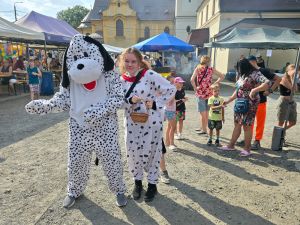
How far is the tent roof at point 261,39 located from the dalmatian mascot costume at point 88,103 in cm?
776

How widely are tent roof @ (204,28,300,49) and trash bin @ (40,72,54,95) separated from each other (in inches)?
264

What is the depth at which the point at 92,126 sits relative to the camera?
8.82ft

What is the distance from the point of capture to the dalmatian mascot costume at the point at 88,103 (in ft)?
8.49

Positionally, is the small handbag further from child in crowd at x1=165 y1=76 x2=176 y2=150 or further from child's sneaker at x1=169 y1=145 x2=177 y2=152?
child's sneaker at x1=169 y1=145 x2=177 y2=152

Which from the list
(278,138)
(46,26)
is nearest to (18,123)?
(278,138)

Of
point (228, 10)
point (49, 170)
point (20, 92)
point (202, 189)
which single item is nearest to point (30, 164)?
point (49, 170)

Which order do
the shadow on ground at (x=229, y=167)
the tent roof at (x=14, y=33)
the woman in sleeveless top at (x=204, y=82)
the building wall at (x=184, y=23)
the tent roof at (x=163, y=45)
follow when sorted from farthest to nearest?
the building wall at (x=184, y=23) → the tent roof at (x=163, y=45) → the tent roof at (x=14, y=33) → the woman in sleeveless top at (x=204, y=82) → the shadow on ground at (x=229, y=167)

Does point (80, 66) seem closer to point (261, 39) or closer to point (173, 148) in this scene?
point (173, 148)

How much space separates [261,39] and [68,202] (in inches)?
354

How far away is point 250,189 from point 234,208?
567mm

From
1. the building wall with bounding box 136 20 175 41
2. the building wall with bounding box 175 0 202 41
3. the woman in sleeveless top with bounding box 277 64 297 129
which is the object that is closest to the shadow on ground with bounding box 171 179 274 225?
the woman in sleeveless top with bounding box 277 64 297 129

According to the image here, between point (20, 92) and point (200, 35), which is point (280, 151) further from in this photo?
point (200, 35)

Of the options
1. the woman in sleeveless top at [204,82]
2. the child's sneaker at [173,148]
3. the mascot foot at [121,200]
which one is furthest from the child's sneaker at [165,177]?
the woman in sleeveless top at [204,82]

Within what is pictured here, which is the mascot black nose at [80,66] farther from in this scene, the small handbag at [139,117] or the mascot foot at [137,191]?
the mascot foot at [137,191]
